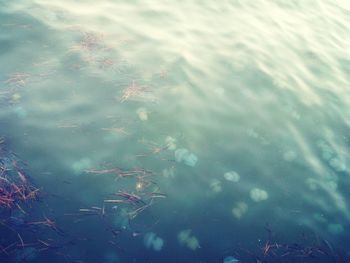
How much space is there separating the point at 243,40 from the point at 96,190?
186 inches

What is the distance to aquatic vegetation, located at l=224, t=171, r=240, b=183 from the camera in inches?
173

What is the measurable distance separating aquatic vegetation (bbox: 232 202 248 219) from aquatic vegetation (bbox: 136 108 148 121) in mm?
1833

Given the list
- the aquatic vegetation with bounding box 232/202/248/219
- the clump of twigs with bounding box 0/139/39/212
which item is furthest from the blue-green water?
the clump of twigs with bounding box 0/139/39/212

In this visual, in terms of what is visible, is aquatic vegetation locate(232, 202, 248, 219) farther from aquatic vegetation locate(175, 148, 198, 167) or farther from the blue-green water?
aquatic vegetation locate(175, 148, 198, 167)

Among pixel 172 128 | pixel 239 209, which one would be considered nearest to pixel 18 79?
pixel 172 128

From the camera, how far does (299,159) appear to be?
193 inches

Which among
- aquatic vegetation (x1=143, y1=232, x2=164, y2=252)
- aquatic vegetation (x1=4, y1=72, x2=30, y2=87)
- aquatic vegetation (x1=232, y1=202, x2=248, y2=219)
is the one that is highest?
aquatic vegetation (x1=232, y1=202, x2=248, y2=219)

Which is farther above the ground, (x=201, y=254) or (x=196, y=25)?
(x=196, y=25)

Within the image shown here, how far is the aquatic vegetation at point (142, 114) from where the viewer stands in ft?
15.7

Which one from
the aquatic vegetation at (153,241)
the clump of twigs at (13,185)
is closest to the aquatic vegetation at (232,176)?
the aquatic vegetation at (153,241)

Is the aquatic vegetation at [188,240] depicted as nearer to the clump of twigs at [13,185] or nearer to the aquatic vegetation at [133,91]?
the clump of twigs at [13,185]

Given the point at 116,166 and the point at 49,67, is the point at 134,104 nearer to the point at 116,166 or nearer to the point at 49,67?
the point at 116,166

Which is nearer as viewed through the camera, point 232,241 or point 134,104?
point 232,241

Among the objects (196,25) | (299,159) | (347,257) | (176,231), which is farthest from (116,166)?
(196,25)
